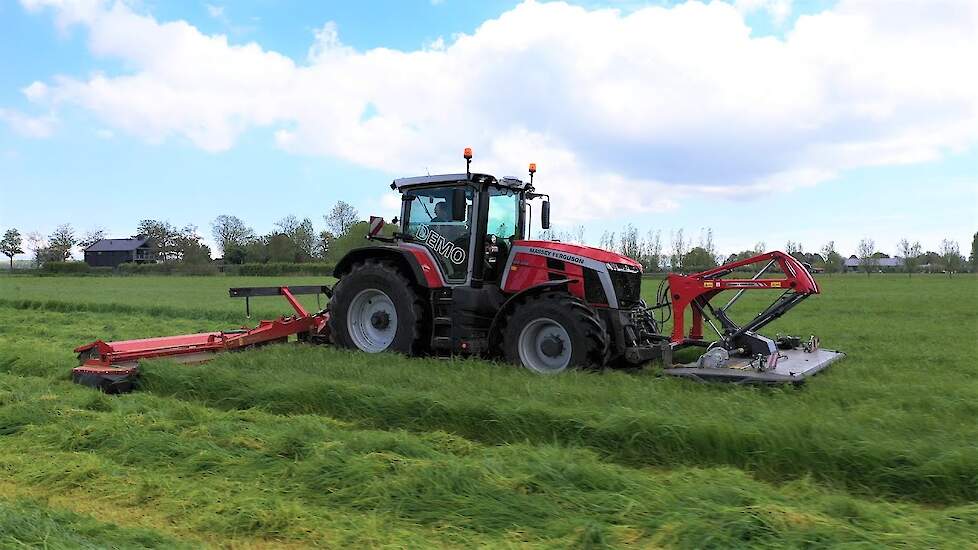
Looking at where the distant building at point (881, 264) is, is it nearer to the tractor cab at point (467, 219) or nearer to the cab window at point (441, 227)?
the tractor cab at point (467, 219)

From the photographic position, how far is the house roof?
97.9m

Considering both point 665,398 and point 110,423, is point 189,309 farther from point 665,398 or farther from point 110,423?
point 665,398

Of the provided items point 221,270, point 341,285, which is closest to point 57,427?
point 341,285

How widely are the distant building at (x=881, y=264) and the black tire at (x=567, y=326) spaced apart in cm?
7858

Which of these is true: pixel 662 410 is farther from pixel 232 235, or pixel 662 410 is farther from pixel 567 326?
pixel 232 235

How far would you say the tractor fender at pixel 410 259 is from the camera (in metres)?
8.74

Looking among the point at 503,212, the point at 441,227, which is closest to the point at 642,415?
the point at 503,212

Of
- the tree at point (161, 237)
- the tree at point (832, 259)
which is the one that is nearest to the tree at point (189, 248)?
the tree at point (161, 237)

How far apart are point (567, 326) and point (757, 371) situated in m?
1.99

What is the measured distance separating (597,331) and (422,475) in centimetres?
355

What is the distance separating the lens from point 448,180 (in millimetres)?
8781

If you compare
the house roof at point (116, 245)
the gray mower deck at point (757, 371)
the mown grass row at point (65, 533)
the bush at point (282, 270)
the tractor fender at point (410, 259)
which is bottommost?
the mown grass row at point (65, 533)

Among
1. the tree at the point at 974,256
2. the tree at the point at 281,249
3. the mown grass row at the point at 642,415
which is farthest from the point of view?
the tree at the point at 281,249

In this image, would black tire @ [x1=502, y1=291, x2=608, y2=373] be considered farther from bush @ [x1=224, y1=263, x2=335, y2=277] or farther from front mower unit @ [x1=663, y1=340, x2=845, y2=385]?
bush @ [x1=224, y1=263, x2=335, y2=277]
